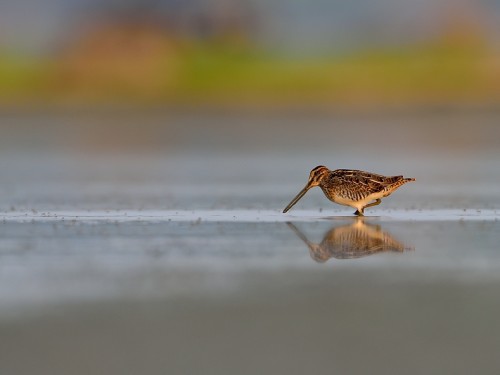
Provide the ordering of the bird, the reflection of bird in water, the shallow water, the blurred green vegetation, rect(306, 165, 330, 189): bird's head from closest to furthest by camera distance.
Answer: the shallow water
the reflection of bird in water
the bird
rect(306, 165, 330, 189): bird's head
the blurred green vegetation

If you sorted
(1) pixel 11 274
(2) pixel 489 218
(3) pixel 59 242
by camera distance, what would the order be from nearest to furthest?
(1) pixel 11 274 → (3) pixel 59 242 → (2) pixel 489 218

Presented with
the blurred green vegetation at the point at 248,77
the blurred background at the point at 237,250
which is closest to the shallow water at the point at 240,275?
the blurred background at the point at 237,250

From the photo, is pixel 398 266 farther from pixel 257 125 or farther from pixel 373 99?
pixel 373 99

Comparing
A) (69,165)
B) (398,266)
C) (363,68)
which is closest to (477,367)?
(398,266)

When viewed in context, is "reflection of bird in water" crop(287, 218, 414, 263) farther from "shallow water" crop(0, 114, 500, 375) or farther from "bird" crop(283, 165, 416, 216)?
A: "bird" crop(283, 165, 416, 216)

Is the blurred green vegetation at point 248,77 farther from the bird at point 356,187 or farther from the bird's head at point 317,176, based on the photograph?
the bird at point 356,187

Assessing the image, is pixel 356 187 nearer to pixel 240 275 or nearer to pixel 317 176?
pixel 317 176

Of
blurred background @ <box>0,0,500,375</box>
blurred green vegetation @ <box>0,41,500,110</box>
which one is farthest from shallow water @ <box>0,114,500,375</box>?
blurred green vegetation @ <box>0,41,500,110</box>
